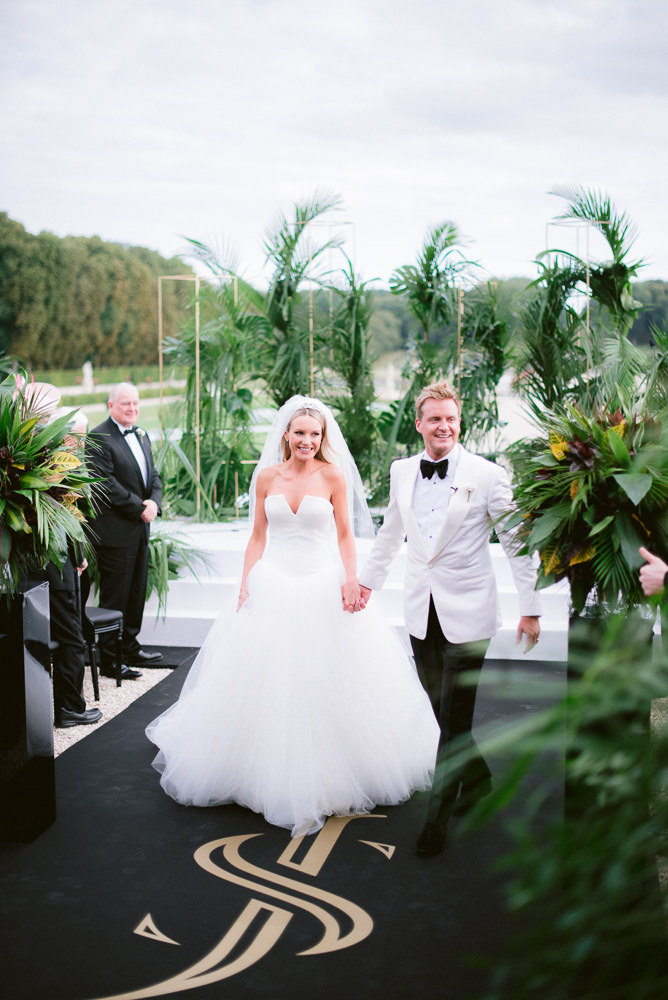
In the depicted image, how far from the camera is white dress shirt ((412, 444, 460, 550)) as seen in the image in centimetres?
328

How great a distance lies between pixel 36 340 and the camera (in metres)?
16.1

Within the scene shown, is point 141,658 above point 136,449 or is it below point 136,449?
below

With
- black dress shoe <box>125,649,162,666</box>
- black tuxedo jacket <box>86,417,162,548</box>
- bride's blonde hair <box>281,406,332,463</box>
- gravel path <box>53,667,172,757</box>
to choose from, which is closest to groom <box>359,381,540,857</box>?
bride's blonde hair <box>281,406,332,463</box>

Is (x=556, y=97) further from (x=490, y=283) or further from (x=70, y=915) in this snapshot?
(x=70, y=915)

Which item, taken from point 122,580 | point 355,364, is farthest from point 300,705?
point 355,364

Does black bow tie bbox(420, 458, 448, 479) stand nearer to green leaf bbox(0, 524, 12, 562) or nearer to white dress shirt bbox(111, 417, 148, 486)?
green leaf bbox(0, 524, 12, 562)

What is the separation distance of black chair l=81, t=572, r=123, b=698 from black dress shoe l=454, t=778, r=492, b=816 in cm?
234

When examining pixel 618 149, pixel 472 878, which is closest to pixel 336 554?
pixel 472 878

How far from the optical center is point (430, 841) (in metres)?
3.16

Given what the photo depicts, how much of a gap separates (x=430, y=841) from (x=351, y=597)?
1.02 m

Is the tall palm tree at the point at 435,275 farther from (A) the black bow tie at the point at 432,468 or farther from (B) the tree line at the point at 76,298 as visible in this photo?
(B) the tree line at the point at 76,298

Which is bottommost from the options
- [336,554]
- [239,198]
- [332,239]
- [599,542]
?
[336,554]

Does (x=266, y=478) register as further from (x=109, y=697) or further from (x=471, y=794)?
(x=109, y=697)

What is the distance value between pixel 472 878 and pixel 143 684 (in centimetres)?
277
